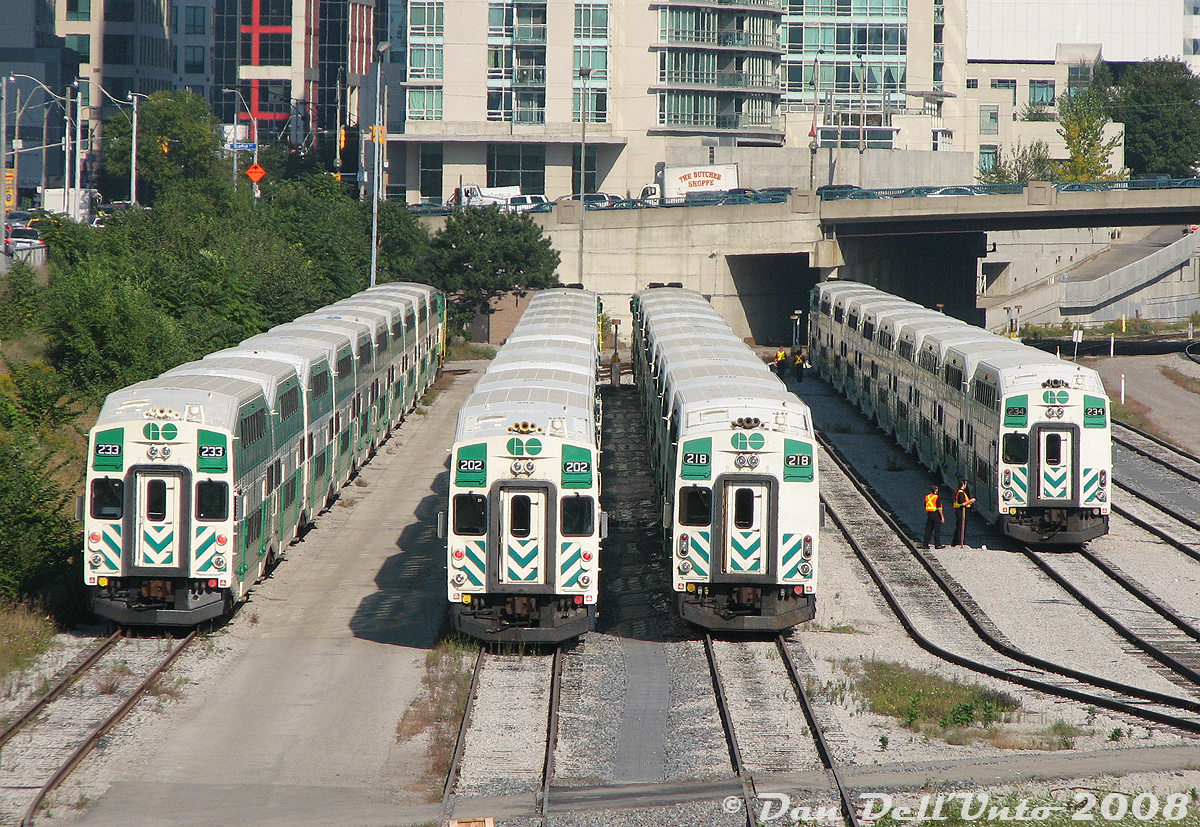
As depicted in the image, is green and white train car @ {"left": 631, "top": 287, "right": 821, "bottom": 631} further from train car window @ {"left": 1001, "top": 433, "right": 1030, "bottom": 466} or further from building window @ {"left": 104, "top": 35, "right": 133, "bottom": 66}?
building window @ {"left": 104, "top": 35, "right": 133, "bottom": 66}

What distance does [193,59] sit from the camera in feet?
546

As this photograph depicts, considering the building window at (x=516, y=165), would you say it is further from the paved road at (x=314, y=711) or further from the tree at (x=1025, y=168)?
the paved road at (x=314, y=711)

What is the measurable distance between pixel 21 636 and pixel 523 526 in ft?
25.7

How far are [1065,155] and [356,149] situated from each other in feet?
210

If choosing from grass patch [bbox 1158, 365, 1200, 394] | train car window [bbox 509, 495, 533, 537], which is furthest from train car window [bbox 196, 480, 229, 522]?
grass patch [bbox 1158, 365, 1200, 394]

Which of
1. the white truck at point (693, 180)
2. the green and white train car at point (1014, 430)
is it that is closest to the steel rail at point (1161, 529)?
the green and white train car at point (1014, 430)

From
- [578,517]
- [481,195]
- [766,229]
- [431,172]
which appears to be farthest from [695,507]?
[431,172]

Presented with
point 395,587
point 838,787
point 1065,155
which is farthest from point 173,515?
point 1065,155

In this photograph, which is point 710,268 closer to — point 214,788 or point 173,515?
point 173,515

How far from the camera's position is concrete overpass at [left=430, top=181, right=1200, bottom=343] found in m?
71.6

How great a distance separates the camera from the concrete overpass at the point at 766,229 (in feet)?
235

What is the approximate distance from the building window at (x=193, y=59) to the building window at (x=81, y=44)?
72.9 ft

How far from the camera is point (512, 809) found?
15.5 meters

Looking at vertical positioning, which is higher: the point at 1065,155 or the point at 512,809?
the point at 1065,155
